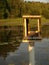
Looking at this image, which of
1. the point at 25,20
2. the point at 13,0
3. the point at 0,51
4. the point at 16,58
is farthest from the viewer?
the point at 13,0

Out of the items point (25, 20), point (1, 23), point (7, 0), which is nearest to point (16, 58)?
point (25, 20)

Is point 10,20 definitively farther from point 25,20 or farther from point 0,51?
point 25,20

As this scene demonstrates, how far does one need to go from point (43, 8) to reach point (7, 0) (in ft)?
33.3

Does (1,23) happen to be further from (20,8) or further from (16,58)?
(16,58)

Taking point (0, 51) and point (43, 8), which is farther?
point (43, 8)

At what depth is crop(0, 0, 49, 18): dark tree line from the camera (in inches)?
1467

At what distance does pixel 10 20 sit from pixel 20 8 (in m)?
6.02

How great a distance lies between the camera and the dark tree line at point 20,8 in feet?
122

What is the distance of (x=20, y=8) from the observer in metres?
41.6

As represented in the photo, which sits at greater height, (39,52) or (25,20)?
(25,20)

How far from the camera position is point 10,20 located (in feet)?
119

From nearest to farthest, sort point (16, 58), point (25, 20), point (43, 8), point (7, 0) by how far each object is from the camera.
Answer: point (25, 20) → point (16, 58) → point (7, 0) → point (43, 8)

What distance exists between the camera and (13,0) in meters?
40.9

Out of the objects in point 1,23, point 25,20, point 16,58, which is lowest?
point 1,23
